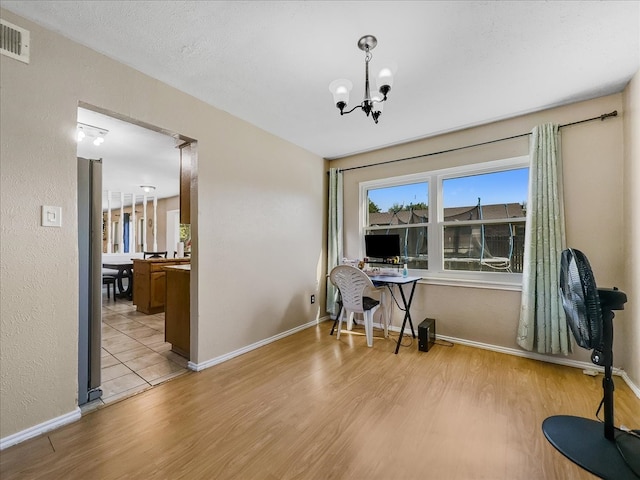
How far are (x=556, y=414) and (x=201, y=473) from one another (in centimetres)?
223

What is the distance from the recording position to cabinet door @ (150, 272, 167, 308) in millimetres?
4398

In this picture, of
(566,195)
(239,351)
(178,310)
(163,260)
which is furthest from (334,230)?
(163,260)

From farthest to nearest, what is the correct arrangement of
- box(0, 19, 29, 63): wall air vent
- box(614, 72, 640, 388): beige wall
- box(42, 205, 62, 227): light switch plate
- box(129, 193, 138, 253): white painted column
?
box(129, 193, 138, 253): white painted column
box(614, 72, 640, 388): beige wall
box(42, 205, 62, 227): light switch plate
box(0, 19, 29, 63): wall air vent

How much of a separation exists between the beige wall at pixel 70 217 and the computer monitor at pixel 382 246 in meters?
1.35

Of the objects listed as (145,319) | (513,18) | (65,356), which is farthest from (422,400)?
(145,319)

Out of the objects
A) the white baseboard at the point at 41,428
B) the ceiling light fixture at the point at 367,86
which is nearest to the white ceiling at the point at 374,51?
the ceiling light fixture at the point at 367,86

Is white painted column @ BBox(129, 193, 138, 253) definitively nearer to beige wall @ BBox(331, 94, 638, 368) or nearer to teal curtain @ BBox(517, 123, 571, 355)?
beige wall @ BBox(331, 94, 638, 368)

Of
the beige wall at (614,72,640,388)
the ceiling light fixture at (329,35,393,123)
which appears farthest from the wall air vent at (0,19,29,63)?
the beige wall at (614,72,640,388)

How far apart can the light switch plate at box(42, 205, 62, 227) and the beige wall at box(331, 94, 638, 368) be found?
10.9 feet

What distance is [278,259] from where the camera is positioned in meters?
3.38

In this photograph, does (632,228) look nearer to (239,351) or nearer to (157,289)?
(239,351)

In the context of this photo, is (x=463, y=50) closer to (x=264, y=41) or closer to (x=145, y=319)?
(x=264, y=41)

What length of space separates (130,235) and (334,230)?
6159mm

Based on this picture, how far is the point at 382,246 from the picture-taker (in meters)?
3.62
